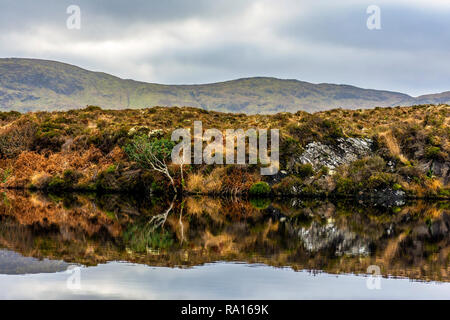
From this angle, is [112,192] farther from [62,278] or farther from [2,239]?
[62,278]

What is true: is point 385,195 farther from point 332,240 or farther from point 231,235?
point 231,235

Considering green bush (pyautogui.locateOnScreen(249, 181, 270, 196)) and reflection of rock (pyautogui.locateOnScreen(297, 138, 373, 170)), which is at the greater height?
reflection of rock (pyautogui.locateOnScreen(297, 138, 373, 170))

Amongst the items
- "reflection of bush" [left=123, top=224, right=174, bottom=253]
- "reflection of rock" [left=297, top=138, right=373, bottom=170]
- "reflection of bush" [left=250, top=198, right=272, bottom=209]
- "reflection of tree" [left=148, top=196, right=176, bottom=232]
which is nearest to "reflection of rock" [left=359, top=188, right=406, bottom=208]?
"reflection of rock" [left=297, top=138, right=373, bottom=170]

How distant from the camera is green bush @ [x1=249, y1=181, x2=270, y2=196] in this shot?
1325 inches

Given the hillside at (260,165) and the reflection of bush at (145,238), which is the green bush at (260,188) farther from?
the reflection of bush at (145,238)

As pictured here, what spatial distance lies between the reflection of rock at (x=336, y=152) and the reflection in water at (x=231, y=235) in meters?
8.31

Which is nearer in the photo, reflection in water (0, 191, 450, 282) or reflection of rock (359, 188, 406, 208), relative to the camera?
reflection in water (0, 191, 450, 282)

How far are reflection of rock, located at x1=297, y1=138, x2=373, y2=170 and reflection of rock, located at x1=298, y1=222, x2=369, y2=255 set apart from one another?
1594cm

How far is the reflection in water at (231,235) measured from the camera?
13.5m

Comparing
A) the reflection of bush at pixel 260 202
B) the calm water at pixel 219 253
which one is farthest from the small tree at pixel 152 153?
the calm water at pixel 219 253

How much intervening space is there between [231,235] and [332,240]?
3302 mm

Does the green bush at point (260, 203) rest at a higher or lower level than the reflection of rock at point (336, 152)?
lower

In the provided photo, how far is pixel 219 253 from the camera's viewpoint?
47.8 ft

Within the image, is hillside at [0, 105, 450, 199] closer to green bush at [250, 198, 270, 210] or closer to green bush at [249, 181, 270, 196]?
green bush at [249, 181, 270, 196]
